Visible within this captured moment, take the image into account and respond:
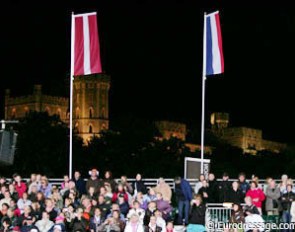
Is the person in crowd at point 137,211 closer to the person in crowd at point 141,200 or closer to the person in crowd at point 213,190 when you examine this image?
the person in crowd at point 141,200

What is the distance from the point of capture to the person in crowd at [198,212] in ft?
70.4

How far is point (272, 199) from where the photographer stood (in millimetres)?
22906

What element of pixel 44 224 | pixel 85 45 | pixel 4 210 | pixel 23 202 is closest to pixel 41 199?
pixel 23 202

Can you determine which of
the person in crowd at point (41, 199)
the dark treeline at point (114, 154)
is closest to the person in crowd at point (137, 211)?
the person in crowd at point (41, 199)

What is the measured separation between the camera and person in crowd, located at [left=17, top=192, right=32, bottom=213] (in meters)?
22.3

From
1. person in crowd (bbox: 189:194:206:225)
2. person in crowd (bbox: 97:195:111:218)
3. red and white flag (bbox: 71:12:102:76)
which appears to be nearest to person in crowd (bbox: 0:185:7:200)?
Answer: person in crowd (bbox: 97:195:111:218)

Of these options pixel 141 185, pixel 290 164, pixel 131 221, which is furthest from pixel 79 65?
pixel 290 164

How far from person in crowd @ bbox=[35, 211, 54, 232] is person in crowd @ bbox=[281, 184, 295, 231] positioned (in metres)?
6.07

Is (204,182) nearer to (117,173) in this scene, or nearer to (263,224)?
(263,224)

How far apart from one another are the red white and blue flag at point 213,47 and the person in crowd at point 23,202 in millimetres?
8382

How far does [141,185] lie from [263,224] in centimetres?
505

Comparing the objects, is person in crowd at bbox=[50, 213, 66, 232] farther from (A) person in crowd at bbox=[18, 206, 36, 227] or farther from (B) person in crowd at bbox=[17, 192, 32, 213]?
(B) person in crowd at bbox=[17, 192, 32, 213]

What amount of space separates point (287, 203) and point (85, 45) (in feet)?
27.2

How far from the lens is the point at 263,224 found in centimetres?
2030
